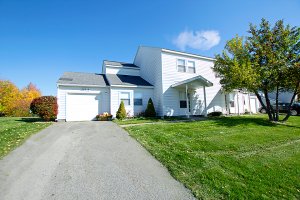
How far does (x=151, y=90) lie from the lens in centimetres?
1716

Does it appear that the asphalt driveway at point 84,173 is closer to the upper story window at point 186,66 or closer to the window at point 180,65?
the window at point 180,65

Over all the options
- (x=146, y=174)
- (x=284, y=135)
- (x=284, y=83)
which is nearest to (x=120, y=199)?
(x=146, y=174)

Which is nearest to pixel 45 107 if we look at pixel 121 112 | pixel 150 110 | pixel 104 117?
pixel 104 117

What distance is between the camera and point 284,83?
41.1 feet

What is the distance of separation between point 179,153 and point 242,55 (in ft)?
33.0

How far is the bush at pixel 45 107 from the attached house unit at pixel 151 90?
862 millimetres

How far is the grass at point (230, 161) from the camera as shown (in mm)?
4145

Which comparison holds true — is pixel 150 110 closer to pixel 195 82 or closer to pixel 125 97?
pixel 125 97

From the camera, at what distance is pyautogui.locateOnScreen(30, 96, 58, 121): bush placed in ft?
42.2

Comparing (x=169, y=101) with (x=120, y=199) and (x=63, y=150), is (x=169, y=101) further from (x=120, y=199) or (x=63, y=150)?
(x=120, y=199)

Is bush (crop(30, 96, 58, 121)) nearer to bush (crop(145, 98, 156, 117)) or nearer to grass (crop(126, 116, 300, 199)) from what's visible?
bush (crop(145, 98, 156, 117))

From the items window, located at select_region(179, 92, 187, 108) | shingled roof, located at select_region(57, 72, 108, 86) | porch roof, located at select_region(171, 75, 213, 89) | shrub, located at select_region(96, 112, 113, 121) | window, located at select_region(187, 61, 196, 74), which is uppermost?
window, located at select_region(187, 61, 196, 74)

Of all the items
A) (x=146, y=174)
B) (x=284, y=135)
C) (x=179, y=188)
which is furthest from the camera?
(x=284, y=135)

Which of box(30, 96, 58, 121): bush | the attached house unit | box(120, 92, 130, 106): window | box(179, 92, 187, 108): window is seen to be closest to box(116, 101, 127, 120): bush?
the attached house unit
